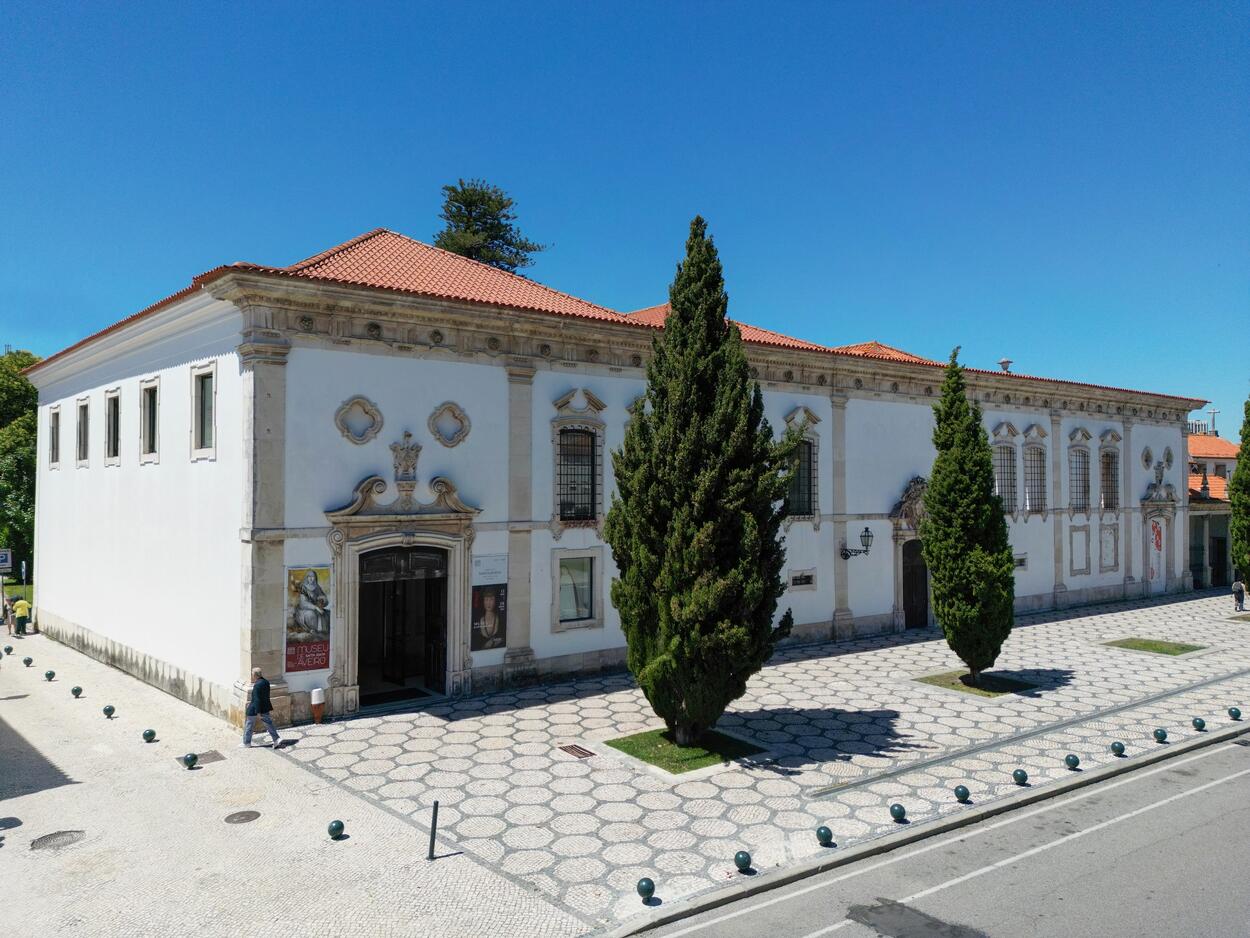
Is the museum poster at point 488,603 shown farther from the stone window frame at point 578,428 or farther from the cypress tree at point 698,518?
the cypress tree at point 698,518

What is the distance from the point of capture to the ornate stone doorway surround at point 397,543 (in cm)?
1495

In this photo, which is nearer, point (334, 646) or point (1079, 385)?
point (334, 646)

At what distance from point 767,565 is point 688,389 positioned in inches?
117

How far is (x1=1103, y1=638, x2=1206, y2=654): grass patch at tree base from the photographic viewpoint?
21.6 meters

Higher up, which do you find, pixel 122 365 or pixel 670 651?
pixel 122 365

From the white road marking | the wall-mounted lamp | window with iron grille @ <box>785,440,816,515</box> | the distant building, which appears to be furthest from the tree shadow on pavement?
the distant building

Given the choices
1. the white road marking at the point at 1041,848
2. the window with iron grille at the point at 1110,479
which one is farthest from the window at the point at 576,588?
the window with iron grille at the point at 1110,479

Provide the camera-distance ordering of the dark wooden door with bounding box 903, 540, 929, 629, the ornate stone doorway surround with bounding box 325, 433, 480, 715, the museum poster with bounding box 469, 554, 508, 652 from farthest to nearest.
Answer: the dark wooden door with bounding box 903, 540, 929, 629 < the museum poster with bounding box 469, 554, 508, 652 < the ornate stone doorway surround with bounding box 325, 433, 480, 715

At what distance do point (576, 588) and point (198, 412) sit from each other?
835 centimetres

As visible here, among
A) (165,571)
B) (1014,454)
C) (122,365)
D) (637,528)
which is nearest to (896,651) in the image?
(1014,454)

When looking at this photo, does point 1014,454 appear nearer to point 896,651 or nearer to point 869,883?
point 896,651

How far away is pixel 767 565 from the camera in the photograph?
12906 mm

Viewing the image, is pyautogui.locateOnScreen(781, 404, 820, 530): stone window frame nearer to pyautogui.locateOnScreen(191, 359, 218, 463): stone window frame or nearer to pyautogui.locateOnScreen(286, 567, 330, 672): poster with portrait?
pyautogui.locateOnScreen(286, 567, 330, 672): poster with portrait

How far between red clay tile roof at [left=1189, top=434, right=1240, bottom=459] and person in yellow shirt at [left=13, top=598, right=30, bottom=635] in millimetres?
59584
